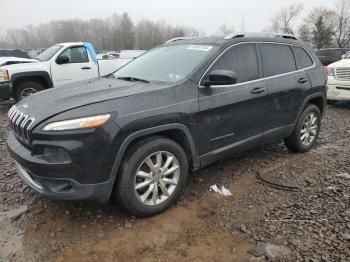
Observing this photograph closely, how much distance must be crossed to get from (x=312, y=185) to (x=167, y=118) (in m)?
2.14

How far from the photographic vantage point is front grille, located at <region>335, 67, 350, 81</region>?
895cm

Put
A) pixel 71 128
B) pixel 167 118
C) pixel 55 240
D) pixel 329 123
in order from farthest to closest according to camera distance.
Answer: pixel 329 123, pixel 167 118, pixel 55 240, pixel 71 128

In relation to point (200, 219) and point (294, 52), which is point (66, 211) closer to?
point (200, 219)

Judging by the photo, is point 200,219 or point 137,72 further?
point 137,72

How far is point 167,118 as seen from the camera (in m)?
3.38

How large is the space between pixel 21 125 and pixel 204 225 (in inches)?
77.2

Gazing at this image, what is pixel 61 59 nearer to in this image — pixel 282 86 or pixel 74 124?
pixel 282 86

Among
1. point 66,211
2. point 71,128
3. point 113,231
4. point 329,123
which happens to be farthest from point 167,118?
point 329,123

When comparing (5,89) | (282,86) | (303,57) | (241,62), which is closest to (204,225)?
(241,62)

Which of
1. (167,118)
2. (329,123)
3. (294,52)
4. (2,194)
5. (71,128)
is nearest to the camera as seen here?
(71,128)

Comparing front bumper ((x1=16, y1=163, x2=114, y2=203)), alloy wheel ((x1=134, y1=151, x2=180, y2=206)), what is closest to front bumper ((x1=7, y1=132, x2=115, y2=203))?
front bumper ((x1=16, y1=163, x2=114, y2=203))

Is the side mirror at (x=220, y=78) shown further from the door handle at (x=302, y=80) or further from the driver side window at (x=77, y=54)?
the driver side window at (x=77, y=54)

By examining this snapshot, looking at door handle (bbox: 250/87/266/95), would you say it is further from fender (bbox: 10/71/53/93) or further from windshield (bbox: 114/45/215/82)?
fender (bbox: 10/71/53/93)

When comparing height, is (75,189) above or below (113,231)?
above
